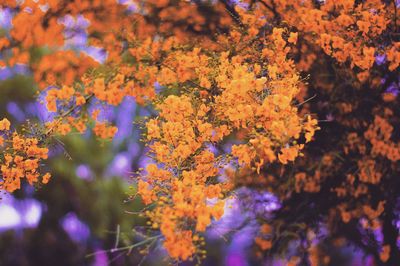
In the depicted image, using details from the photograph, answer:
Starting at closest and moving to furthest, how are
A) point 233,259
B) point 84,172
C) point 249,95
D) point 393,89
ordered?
point 249,95 < point 393,89 < point 84,172 < point 233,259

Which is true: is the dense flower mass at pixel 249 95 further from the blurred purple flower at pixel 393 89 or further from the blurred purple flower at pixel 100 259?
the blurred purple flower at pixel 100 259

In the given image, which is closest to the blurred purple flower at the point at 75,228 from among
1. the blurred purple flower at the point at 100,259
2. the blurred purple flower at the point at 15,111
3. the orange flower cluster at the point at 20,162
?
the blurred purple flower at the point at 100,259

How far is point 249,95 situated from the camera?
299 centimetres

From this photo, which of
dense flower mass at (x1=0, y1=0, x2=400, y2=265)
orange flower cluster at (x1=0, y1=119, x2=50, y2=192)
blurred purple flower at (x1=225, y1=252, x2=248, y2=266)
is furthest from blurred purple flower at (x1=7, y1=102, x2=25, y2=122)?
blurred purple flower at (x1=225, y1=252, x2=248, y2=266)

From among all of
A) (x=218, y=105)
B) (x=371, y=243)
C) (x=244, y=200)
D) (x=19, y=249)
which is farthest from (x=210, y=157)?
(x=19, y=249)

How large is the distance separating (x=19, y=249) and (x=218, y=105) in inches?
215

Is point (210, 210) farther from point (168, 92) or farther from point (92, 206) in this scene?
point (92, 206)

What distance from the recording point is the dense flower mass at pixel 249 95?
3.22 m

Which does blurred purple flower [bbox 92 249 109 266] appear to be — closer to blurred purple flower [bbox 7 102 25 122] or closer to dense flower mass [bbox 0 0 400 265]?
blurred purple flower [bbox 7 102 25 122]

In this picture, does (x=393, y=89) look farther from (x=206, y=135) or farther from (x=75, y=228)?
(x=75, y=228)

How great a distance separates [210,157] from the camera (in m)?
3.24

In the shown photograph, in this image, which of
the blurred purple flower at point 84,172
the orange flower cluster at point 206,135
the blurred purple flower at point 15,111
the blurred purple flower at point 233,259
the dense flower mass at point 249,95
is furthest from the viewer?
the blurred purple flower at point 233,259

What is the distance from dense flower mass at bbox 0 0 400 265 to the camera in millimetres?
3223

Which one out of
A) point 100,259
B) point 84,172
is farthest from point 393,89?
point 100,259
